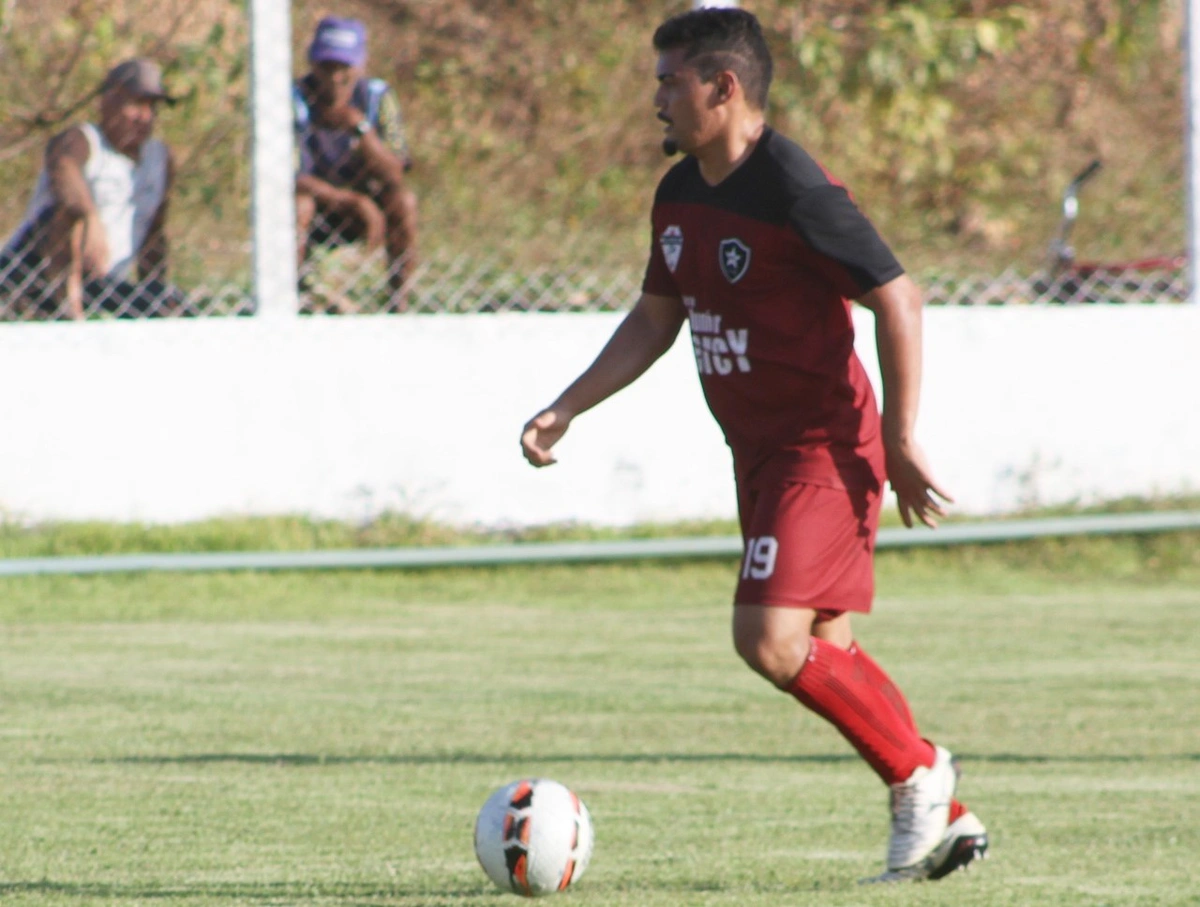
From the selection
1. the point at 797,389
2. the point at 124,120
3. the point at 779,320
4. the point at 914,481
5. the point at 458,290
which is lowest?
the point at 914,481

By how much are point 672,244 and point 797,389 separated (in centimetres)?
43

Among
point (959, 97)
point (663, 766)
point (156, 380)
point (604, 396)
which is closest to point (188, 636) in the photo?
point (156, 380)

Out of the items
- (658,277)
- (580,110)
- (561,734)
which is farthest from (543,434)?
(580,110)

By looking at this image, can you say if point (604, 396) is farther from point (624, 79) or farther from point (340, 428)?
point (624, 79)

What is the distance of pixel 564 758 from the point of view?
6.21m

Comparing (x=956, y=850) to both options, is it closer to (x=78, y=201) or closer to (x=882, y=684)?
(x=882, y=684)

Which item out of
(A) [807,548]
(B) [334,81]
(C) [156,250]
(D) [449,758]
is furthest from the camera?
(B) [334,81]

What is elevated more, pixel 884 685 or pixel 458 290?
pixel 458 290

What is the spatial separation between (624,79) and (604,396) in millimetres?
→ 7088

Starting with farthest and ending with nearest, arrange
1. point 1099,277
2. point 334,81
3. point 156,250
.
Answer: point 1099,277 → point 334,81 → point 156,250

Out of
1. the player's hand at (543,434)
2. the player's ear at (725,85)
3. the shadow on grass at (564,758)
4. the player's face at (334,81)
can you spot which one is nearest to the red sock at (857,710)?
the player's hand at (543,434)

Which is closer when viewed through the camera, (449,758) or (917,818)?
(917,818)

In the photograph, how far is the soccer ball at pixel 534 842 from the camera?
14.2ft

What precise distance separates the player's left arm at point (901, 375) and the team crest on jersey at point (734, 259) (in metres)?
0.27
